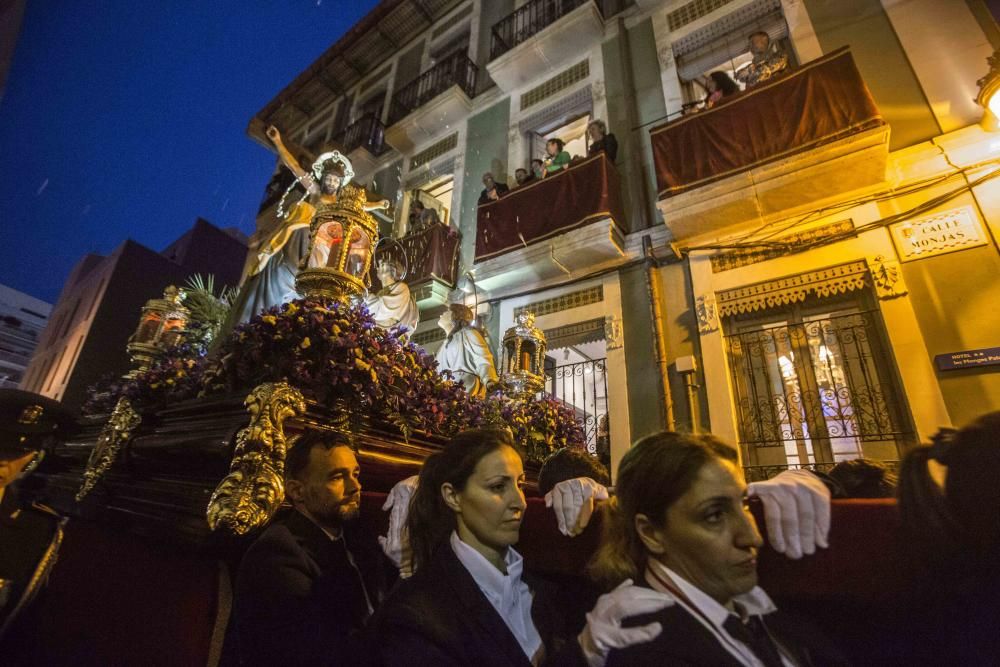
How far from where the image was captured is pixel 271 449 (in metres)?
2.03

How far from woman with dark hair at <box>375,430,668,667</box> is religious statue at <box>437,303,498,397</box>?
336 centimetres

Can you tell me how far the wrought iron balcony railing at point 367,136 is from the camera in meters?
13.1

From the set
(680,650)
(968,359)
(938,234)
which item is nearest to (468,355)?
(680,650)

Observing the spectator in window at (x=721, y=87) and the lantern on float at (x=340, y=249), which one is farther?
the spectator in window at (x=721, y=87)

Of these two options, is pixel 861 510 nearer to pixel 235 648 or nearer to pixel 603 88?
pixel 235 648

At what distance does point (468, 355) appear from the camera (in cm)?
565

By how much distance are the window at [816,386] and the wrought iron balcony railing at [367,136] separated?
1157cm

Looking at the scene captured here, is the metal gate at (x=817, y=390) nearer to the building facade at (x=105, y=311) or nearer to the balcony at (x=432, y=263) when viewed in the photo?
the balcony at (x=432, y=263)

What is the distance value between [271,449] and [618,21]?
10.5 metres

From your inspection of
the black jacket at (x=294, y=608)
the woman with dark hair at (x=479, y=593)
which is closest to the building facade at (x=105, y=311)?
the black jacket at (x=294, y=608)

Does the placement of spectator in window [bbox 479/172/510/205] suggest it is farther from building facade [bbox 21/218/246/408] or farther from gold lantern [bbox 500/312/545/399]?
building facade [bbox 21/218/246/408]

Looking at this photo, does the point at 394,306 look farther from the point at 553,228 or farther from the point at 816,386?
the point at 816,386

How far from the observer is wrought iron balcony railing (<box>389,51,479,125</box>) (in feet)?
37.4

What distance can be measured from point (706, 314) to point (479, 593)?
5.67 m
